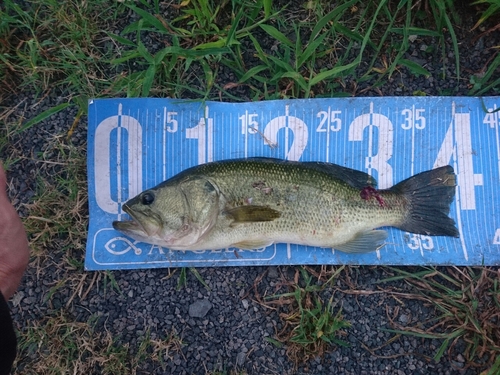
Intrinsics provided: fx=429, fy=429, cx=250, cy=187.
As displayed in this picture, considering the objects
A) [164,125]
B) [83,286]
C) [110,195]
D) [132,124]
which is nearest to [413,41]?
→ [164,125]

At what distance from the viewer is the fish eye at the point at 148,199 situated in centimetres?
304

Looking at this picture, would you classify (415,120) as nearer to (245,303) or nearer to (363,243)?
(363,243)

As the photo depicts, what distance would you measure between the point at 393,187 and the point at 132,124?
212 cm

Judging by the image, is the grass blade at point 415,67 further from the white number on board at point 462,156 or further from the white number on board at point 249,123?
the white number on board at point 249,123

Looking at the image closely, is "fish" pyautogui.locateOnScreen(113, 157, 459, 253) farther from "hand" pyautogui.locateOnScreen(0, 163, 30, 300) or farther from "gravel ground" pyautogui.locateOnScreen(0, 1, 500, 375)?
"hand" pyautogui.locateOnScreen(0, 163, 30, 300)

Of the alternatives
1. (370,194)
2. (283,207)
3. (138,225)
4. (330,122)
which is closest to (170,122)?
(138,225)

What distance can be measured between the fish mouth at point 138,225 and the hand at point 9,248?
62cm

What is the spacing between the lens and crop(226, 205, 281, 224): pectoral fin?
9.87ft

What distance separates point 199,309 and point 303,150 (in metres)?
1.49

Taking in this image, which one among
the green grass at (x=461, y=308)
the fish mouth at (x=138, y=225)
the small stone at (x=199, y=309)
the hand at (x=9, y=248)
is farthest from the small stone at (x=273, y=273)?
the hand at (x=9, y=248)

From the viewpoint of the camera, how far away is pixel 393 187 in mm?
3264

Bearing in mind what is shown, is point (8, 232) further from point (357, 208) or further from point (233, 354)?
point (357, 208)

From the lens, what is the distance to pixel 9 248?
2730mm

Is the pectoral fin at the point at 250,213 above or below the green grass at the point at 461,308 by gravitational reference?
above
